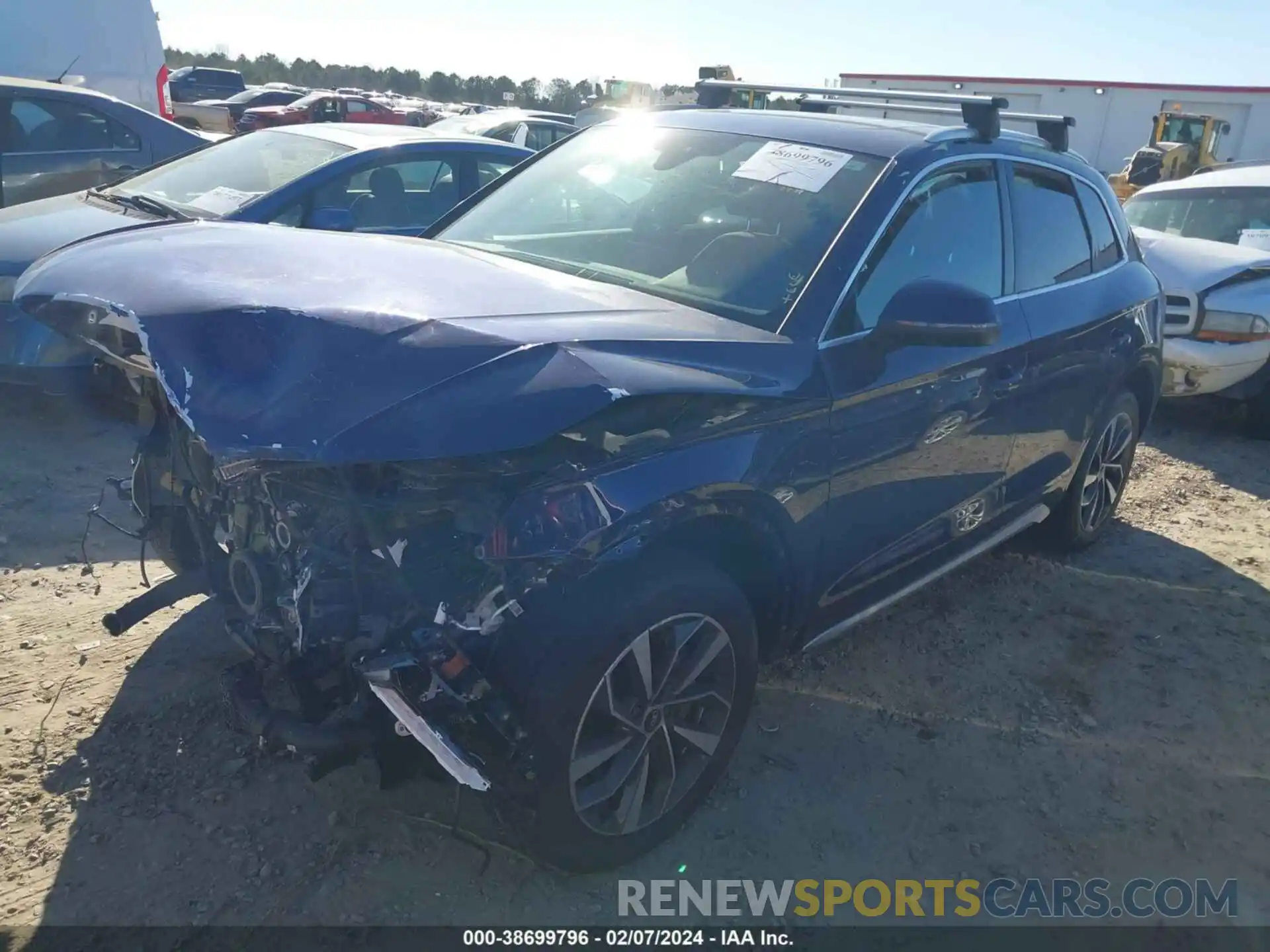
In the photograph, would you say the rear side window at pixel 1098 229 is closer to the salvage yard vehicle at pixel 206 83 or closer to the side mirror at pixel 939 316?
the side mirror at pixel 939 316

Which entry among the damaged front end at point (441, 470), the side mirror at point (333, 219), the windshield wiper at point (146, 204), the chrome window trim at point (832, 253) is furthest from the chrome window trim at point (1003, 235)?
the windshield wiper at point (146, 204)

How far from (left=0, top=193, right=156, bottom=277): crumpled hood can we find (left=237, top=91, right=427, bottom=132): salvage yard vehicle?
1830 centimetres

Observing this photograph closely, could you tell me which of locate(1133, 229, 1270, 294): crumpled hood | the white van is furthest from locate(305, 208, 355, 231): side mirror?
the white van

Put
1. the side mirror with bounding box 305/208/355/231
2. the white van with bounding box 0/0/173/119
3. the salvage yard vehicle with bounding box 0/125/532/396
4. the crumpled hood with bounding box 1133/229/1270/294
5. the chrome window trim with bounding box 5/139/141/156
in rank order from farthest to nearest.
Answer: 1. the white van with bounding box 0/0/173/119
2. the chrome window trim with bounding box 5/139/141/156
3. the crumpled hood with bounding box 1133/229/1270/294
4. the salvage yard vehicle with bounding box 0/125/532/396
5. the side mirror with bounding box 305/208/355/231

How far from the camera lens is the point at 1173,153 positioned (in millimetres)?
19750

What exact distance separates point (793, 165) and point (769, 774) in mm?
2016

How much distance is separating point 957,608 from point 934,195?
1.93 m

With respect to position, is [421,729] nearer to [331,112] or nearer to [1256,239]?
[1256,239]

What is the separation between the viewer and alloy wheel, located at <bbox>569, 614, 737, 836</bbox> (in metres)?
2.54

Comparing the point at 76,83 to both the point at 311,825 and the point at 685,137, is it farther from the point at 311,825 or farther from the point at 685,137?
the point at 311,825

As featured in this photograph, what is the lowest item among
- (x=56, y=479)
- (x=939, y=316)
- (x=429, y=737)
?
(x=56, y=479)

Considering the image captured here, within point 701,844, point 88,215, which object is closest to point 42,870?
point 701,844

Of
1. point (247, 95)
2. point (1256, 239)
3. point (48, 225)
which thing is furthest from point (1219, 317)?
point (247, 95)

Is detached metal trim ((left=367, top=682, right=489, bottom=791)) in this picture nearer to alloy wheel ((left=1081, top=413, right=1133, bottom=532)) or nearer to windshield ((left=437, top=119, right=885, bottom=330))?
windshield ((left=437, top=119, right=885, bottom=330))
